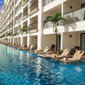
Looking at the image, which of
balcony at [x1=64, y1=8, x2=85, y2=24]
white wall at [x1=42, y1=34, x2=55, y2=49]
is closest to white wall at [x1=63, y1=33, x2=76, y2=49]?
balcony at [x1=64, y1=8, x2=85, y2=24]

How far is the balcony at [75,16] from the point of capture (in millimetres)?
10076

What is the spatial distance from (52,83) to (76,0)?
10679 millimetres

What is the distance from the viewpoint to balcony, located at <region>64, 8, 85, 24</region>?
33.1 feet

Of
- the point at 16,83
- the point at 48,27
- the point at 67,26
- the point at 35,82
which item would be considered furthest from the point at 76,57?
the point at 48,27

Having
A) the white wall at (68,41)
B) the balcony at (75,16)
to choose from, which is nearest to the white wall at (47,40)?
the white wall at (68,41)

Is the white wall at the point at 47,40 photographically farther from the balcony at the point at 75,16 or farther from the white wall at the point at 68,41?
the balcony at the point at 75,16

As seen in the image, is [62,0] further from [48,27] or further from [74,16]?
[48,27]

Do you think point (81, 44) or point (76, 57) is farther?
point (81, 44)

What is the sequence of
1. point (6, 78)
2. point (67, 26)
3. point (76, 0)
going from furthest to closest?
point (76, 0) < point (67, 26) < point (6, 78)

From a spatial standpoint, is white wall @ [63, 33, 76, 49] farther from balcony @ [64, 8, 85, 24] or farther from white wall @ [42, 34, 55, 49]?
white wall @ [42, 34, 55, 49]

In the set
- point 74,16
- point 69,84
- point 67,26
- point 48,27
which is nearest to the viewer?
point 69,84

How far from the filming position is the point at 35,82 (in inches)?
205

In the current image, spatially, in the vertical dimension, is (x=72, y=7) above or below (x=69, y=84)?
above

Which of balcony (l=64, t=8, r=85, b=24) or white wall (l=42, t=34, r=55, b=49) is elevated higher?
balcony (l=64, t=8, r=85, b=24)
